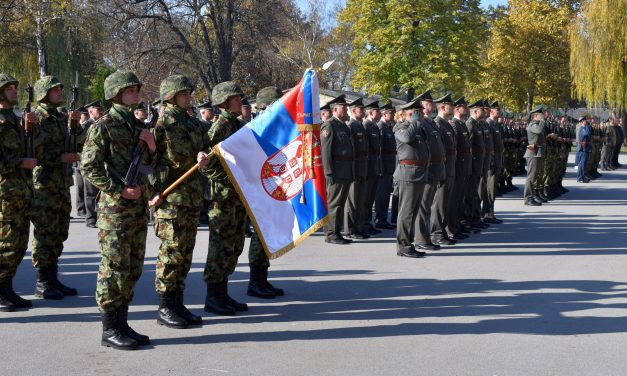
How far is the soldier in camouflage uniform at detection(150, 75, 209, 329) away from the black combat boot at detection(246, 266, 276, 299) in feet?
4.19

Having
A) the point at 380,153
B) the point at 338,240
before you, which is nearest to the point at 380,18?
the point at 380,153

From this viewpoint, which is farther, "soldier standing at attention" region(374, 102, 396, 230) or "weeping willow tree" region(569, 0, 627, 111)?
"weeping willow tree" region(569, 0, 627, 111)

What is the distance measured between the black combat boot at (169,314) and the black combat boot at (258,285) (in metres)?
1.34

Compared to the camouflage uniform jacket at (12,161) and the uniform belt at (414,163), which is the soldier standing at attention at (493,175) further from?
the camouflage uniform jacket at (12,161)

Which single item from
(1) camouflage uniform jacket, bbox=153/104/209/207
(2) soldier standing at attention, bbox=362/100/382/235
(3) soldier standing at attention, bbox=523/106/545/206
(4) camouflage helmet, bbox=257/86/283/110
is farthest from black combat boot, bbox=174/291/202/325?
(3) soldier standing at attention, bbox=523/106/545/206

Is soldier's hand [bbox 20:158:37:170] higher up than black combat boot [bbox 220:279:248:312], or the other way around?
soldier's hand [bbox 20:158:37:170]

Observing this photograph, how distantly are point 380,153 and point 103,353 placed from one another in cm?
809

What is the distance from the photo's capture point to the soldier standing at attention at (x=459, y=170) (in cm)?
1206

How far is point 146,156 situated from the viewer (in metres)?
6.23

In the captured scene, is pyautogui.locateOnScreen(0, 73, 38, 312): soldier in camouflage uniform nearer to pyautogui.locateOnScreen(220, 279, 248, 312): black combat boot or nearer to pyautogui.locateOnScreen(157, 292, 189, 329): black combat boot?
pyautogui.locateOnScreen(157, 292, 189, 329): black combat boot

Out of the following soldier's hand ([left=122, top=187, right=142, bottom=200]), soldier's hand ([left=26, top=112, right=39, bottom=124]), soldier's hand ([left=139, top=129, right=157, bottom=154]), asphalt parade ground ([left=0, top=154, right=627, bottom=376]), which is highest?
soldier's hand ([left=26, top=112, right=39, bottom=124])

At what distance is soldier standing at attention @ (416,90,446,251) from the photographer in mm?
10812

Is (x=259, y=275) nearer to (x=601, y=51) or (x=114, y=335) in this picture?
(x=114, y=335)

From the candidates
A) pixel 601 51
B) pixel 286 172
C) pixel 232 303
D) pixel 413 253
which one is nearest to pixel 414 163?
pixel 413 253
